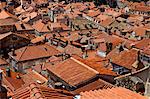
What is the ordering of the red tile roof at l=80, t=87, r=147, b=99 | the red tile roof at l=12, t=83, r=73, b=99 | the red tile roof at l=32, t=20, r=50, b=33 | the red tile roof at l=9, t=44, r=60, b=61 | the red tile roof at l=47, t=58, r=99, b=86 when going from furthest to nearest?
the red tile roof at l=32, t=20, r=50, b=33 → the red tile roof at l=9, t=44, r=60, b=61 → the red tile roof at l=47, t=58, r=99, b=86 → the red tile roof at l=80, t=87, r=147, b=99 → the red tile roof at l=12, t=83, r=73, b=99

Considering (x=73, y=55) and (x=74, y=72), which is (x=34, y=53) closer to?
(x=73, y=55)

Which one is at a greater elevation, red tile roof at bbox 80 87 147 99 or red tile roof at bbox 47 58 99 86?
red tile roof at bbox 80 87 147 99

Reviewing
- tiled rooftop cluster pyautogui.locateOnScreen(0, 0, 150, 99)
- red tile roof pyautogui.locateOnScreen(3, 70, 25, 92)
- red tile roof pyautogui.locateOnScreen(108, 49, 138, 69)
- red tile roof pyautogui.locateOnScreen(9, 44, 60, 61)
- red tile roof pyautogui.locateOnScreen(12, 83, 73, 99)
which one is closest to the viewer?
red tile roof pyautogui.locateOnScreen(12, 83, 73, 99)

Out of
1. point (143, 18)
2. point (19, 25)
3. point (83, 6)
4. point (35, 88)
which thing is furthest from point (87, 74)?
point (83, 6)

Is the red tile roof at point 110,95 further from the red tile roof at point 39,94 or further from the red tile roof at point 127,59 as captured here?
the red tile roof at point 127,59

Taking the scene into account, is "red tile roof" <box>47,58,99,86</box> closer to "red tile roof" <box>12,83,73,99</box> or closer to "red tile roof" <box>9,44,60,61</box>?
"red tile roof" <box>12,83,73,99</box>

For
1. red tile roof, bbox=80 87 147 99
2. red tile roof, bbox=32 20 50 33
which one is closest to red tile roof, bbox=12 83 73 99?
red tile roof, bbox=80 87 147 99

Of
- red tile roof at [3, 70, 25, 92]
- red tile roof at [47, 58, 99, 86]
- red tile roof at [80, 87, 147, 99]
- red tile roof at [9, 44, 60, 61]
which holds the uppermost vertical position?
red tile roof at [80, 87, 147, 99]

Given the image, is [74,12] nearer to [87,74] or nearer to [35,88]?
[87,74]

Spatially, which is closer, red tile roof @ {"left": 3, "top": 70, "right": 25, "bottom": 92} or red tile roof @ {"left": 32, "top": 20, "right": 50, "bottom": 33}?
red tile roof @ {"left": 3, "top": 70, "right": 25, "bottom": 92}
